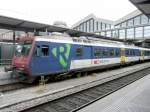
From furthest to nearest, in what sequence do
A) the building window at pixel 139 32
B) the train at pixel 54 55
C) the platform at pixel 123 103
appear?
the building window at pixel 139 32
the train at pixel 54 55
the platform at pixel 123 103

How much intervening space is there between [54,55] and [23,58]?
2.02 meters

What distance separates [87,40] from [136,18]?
5658cm

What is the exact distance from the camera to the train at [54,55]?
1246cm

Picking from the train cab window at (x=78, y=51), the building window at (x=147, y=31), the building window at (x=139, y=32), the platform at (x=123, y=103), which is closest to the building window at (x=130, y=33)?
the building window at (x=139, y=32)

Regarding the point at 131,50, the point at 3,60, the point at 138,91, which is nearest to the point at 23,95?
the point at 138,91

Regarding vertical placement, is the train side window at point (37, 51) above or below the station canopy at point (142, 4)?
below

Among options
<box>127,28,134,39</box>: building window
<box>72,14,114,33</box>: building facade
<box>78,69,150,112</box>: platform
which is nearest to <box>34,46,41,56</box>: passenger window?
<box>78,69,150,112</box>: platform

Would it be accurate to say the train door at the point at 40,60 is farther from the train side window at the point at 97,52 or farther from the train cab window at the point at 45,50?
the train side window at the point at 97,52

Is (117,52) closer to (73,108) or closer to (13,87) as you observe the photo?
(13,87)

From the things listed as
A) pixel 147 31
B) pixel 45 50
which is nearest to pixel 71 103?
Result: pixel 45 50

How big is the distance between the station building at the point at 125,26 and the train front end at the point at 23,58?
43395 millimetres

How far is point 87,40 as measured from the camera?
56.7 feet

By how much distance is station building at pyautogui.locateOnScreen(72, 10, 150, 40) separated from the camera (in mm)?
62594

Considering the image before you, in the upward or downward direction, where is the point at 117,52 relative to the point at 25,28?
downward
